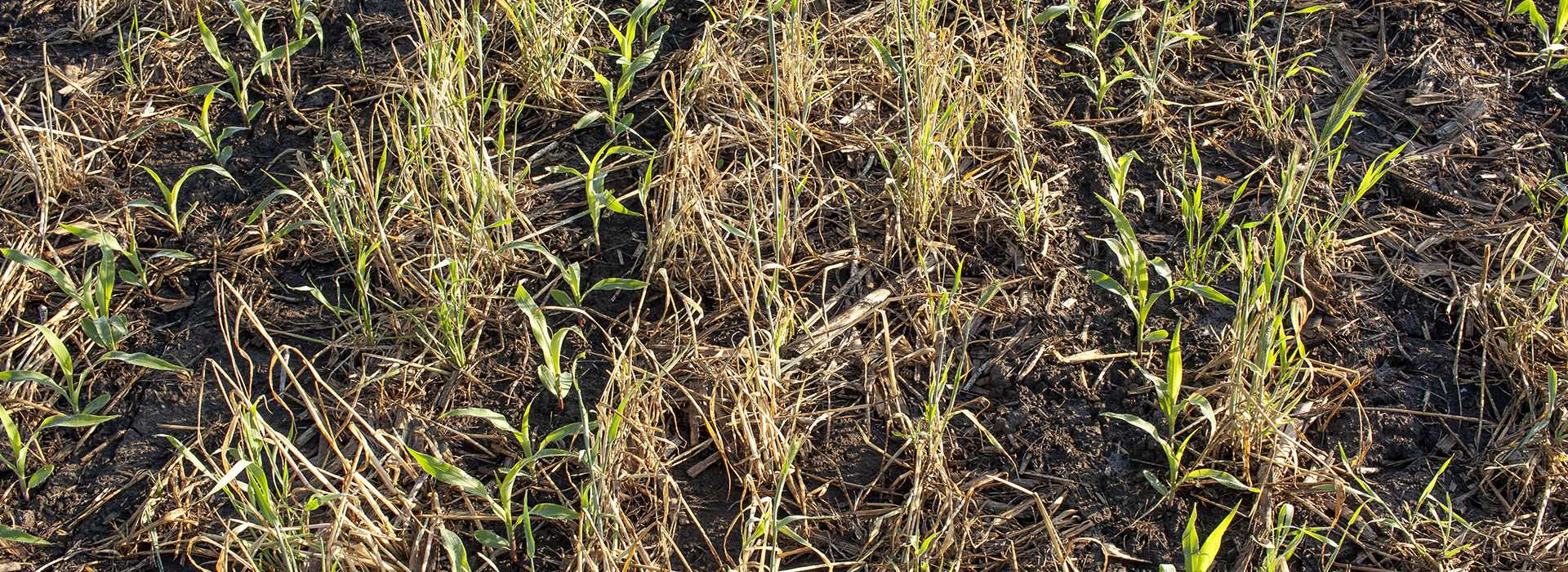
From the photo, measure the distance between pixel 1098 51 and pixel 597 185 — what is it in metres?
1.21

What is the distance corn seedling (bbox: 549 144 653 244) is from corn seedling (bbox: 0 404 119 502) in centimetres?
84

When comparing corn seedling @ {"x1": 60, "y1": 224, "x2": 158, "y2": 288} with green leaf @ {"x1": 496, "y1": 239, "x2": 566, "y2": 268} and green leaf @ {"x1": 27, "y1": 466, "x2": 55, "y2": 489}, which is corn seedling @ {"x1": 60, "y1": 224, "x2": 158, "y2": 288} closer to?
green leaf @ {"x1": 27, "y1": 466, "x2": 55, "y2": 489}

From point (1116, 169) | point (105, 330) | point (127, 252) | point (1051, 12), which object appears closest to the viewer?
point (105, 330)

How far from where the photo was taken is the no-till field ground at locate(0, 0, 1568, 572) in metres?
1.55

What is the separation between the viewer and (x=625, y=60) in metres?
2.22

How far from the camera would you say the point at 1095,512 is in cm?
158

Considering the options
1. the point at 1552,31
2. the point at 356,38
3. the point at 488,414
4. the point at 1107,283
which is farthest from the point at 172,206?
the point at 1552,31

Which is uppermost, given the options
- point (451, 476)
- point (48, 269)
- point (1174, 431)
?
point (48, 269)

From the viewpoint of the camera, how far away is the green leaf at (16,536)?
4.96ft

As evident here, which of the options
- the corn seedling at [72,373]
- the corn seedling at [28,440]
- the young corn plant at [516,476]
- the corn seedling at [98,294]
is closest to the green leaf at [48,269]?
the corn seedling at [98,294]

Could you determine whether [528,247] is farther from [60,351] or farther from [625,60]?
[60,351]

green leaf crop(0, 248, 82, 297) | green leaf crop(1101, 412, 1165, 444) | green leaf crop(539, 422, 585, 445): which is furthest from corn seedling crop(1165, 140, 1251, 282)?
green leaf crop(0, 248, 82, 297)

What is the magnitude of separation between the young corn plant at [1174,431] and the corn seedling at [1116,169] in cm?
44

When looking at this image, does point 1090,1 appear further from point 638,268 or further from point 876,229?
point 638,268
